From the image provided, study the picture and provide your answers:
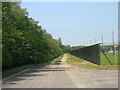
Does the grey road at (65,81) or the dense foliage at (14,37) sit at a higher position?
the dense foliage at (14,37)

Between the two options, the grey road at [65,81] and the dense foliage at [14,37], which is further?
the dense foliage at [14,37]

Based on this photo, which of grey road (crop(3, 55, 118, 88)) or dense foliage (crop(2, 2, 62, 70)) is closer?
grey road (crop(3, 55, 118, 88))

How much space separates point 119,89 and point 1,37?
12.7 meters

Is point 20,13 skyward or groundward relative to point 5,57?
skyward

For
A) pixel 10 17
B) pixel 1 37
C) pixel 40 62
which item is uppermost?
pixel 10 17

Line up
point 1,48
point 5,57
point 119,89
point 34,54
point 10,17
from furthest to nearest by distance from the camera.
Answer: point 34,54 → point 10,17 → point 5,57 → point 1,48 → point 119,89

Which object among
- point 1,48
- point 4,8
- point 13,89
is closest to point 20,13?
point 4,8

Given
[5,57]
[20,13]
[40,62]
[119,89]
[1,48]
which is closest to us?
[119,89]

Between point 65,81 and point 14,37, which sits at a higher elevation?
point 14,37

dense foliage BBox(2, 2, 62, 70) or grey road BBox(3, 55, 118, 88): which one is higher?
dense foliage BBox(2, 2, 62, 70)

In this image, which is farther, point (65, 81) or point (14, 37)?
point (14, 37)

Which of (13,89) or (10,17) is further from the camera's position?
(10,17)

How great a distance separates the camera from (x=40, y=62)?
46.3 m

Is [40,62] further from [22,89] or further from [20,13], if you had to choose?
[22,89]
